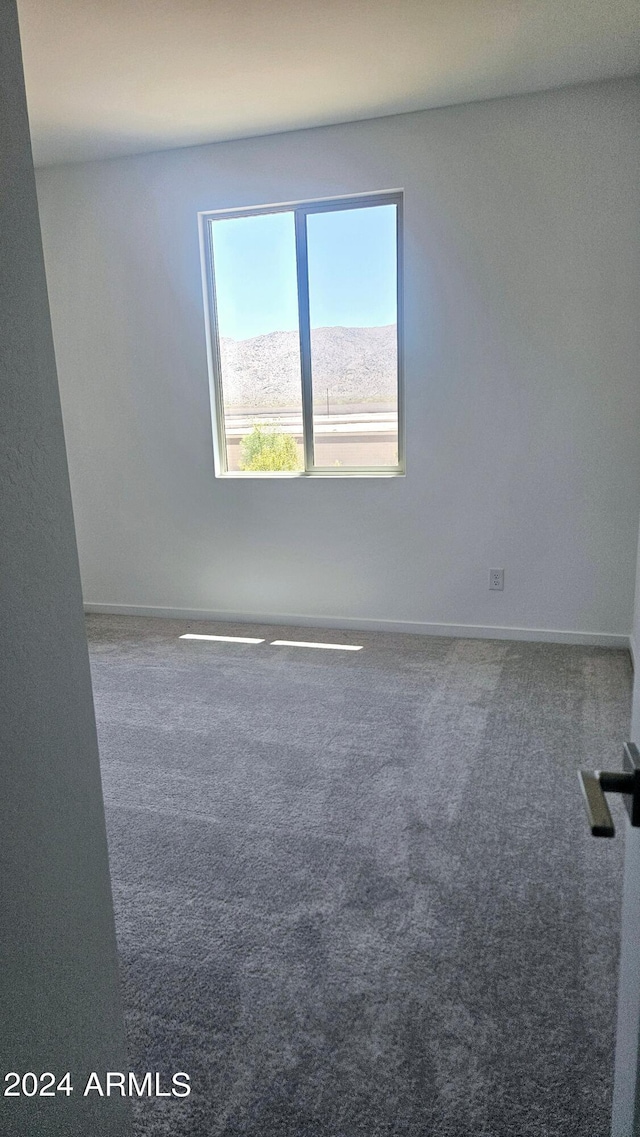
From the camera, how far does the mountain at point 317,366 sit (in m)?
3.86

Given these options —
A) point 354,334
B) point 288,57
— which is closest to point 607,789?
point 288,57

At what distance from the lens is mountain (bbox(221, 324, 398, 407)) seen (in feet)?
12.7

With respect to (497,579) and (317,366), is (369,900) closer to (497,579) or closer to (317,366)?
(497,579)

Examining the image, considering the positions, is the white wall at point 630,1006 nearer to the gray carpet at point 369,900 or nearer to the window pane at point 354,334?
the gray carpet at point 369,900

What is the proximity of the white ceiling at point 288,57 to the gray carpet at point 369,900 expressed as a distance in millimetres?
2526

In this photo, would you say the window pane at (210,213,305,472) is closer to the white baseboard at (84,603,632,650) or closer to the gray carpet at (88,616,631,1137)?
the white baseboard at (84,603,632,650)

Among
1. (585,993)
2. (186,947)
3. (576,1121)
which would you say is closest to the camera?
(576,1121)

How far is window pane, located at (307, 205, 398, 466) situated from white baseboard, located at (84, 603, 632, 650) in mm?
893

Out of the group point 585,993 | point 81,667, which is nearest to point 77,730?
point 81,667

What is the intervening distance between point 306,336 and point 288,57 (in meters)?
1.37

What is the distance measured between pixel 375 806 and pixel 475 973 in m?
0.73

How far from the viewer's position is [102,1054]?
99 centimetres

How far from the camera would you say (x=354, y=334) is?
12.7ft

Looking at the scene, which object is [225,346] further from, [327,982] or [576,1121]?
[576,1121]
